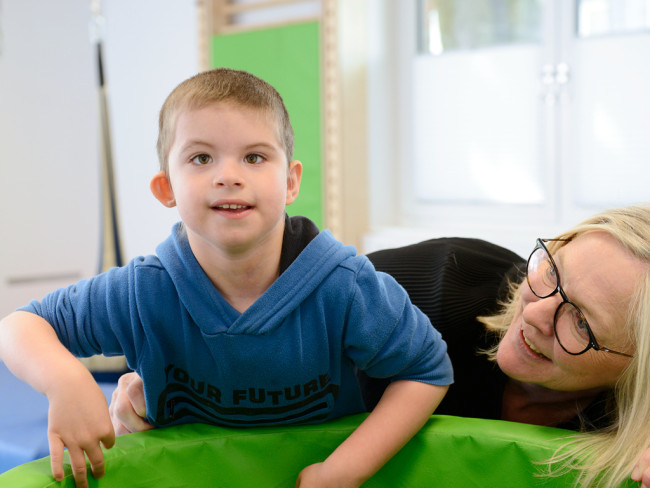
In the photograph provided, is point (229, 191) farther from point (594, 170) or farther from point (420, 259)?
point (594, 170)

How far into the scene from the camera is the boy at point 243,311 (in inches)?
31.7

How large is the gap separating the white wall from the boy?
2.27 meters

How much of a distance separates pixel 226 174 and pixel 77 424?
30cm

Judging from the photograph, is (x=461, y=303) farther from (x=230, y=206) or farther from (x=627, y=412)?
(x=230, y=206)

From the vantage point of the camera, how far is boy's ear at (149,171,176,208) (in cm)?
88

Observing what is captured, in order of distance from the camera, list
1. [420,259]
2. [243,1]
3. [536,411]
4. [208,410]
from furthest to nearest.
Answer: [243,1], [420,259], [536,411], [208,410]

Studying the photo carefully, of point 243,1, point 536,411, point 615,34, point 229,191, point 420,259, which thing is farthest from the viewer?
Answer: point 243,1

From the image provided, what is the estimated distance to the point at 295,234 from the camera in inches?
36.5

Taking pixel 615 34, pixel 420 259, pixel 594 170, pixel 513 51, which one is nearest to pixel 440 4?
pixel 513 51

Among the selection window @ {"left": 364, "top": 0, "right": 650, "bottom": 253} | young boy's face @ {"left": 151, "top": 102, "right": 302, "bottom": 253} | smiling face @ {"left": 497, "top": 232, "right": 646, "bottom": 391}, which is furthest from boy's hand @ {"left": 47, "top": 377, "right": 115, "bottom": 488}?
window @ {"left": 364, "top": 0, "right": 650, "bottom": 253}

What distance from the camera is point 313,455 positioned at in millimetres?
892

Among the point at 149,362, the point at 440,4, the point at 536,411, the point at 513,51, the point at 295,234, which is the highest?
the point at 440,4

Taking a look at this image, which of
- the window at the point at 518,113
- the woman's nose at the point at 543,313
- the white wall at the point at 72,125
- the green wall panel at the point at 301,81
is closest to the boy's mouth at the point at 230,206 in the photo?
the woman's nose at the point at 543,313

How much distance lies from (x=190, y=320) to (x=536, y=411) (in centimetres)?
51
